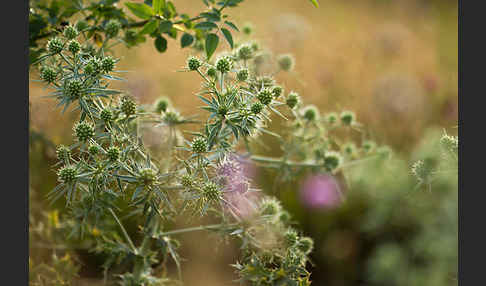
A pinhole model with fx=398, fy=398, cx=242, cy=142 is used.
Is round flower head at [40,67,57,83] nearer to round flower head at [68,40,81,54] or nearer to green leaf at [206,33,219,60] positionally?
round flower head at [68,40,81,54]

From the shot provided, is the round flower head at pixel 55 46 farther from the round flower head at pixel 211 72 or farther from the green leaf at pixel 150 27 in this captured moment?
the round flower head at pixel 211 72

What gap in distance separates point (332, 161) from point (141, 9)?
91 cm

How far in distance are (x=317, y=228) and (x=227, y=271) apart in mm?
726

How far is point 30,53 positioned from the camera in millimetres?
1354

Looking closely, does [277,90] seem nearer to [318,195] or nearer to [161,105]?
[161,105]

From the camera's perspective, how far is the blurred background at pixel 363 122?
2.08 metres

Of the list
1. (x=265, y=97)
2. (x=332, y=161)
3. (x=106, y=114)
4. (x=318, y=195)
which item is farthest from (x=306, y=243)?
(x=318, y=195)

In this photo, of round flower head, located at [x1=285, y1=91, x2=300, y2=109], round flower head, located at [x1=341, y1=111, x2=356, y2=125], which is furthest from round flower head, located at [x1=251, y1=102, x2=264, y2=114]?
round flower head, located at [x1=341, y1=111, x2=356, y2=125]

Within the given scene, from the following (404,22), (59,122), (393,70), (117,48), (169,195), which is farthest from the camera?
(404,22)

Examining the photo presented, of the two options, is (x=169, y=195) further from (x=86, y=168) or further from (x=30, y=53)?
(x=30, y=53)

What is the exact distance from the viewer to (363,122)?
361 cm

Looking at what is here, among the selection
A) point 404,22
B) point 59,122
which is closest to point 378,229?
point 59,122

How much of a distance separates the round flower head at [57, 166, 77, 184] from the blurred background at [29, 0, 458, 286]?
12 centimetres

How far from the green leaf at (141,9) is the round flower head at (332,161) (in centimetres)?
86
